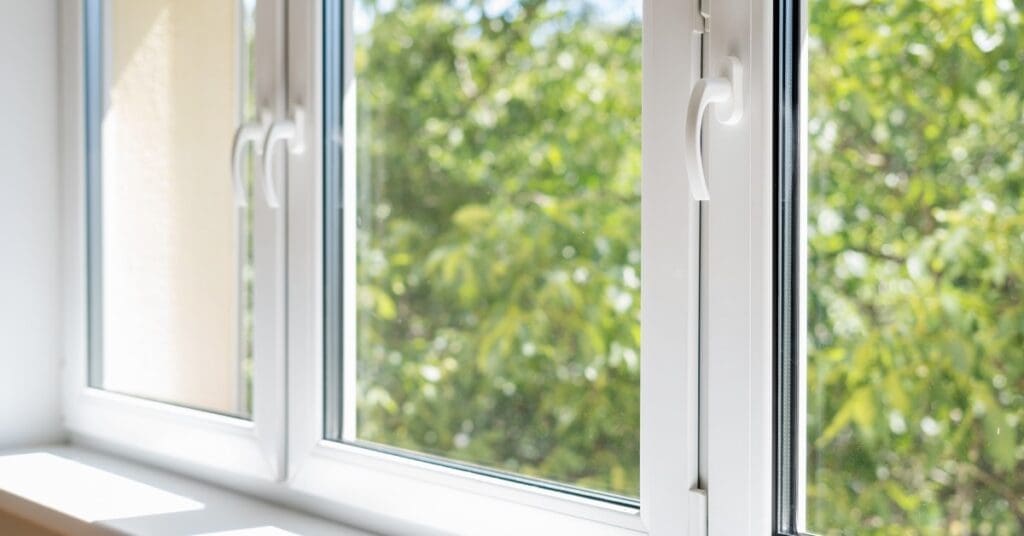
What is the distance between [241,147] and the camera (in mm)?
1311

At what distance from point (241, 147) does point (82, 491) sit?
1.62ft

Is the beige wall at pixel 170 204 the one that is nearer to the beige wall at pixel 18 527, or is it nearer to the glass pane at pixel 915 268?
the beige wall at pixel 18 527

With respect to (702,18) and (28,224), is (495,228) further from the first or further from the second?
(702,18)

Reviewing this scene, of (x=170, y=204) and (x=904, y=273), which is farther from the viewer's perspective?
(x=170, y=204)

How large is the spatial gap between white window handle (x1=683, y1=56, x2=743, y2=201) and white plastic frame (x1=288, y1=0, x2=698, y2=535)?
0.04m

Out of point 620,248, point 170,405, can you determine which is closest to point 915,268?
point 620,248

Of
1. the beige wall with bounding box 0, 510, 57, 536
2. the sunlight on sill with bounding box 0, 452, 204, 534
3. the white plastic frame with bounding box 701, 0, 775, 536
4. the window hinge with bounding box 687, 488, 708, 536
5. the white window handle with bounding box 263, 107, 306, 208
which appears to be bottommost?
the beige wall with bounding box 0, 510, 57, 536

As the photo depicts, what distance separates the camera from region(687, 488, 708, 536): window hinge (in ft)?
2.91

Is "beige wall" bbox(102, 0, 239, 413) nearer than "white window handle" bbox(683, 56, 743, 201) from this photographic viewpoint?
No

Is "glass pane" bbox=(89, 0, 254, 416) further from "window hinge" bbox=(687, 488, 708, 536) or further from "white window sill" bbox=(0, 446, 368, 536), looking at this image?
"window hinge" bbox=(687, 488, 708, 536)

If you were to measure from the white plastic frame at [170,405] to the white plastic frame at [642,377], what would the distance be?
0.11 feet

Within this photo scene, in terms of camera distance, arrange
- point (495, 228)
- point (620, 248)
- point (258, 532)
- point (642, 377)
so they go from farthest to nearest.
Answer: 1. point (495, 228)
2. point (620, 248)
3. point (258, 532)
4. point (642, 377)

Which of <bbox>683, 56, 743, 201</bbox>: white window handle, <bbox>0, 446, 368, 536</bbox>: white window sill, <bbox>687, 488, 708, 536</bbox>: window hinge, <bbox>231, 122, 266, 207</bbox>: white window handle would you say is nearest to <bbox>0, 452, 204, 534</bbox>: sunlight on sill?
<bbox>0, 446, 368, 536</bbox>: white window sill

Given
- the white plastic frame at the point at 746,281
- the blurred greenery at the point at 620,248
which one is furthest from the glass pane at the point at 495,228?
the white plastic frame at the point at 746,281
